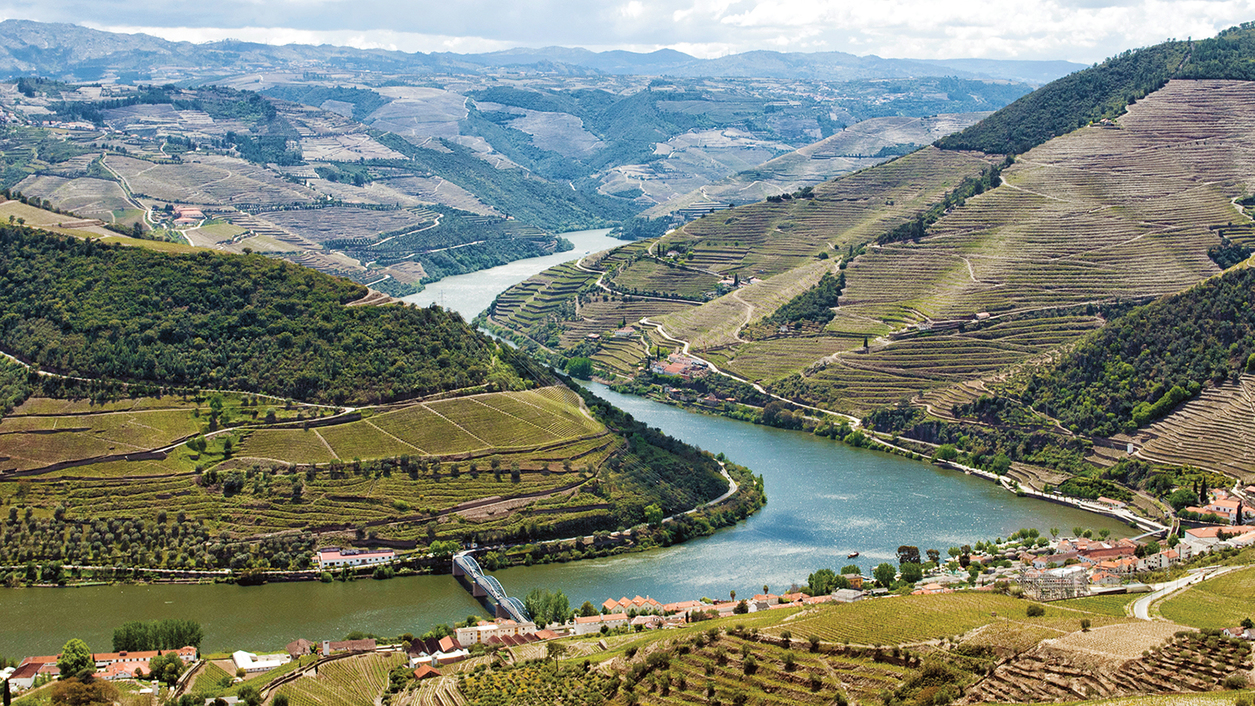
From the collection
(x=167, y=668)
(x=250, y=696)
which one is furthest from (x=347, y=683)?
(x=167, y=668)

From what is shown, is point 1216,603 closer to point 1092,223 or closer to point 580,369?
point 1092,223

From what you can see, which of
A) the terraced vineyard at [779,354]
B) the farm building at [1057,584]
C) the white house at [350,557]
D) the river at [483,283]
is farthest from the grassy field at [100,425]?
the river at [483,283]

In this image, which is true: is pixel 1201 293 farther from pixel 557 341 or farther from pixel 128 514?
pixel 128 514

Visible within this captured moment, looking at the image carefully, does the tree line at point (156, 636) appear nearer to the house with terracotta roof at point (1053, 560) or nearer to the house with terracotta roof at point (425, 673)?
the house with terracotta roof at point (425, 673)

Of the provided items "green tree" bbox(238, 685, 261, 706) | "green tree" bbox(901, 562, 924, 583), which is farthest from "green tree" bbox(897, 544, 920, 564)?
"green tree" bbox(238, 685, 261, 706)

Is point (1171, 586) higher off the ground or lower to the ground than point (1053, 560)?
higher

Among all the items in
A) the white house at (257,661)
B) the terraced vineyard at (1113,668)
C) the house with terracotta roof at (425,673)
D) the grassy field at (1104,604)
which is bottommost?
the white house at (257,661)

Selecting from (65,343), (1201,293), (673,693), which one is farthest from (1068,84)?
(673,693)
